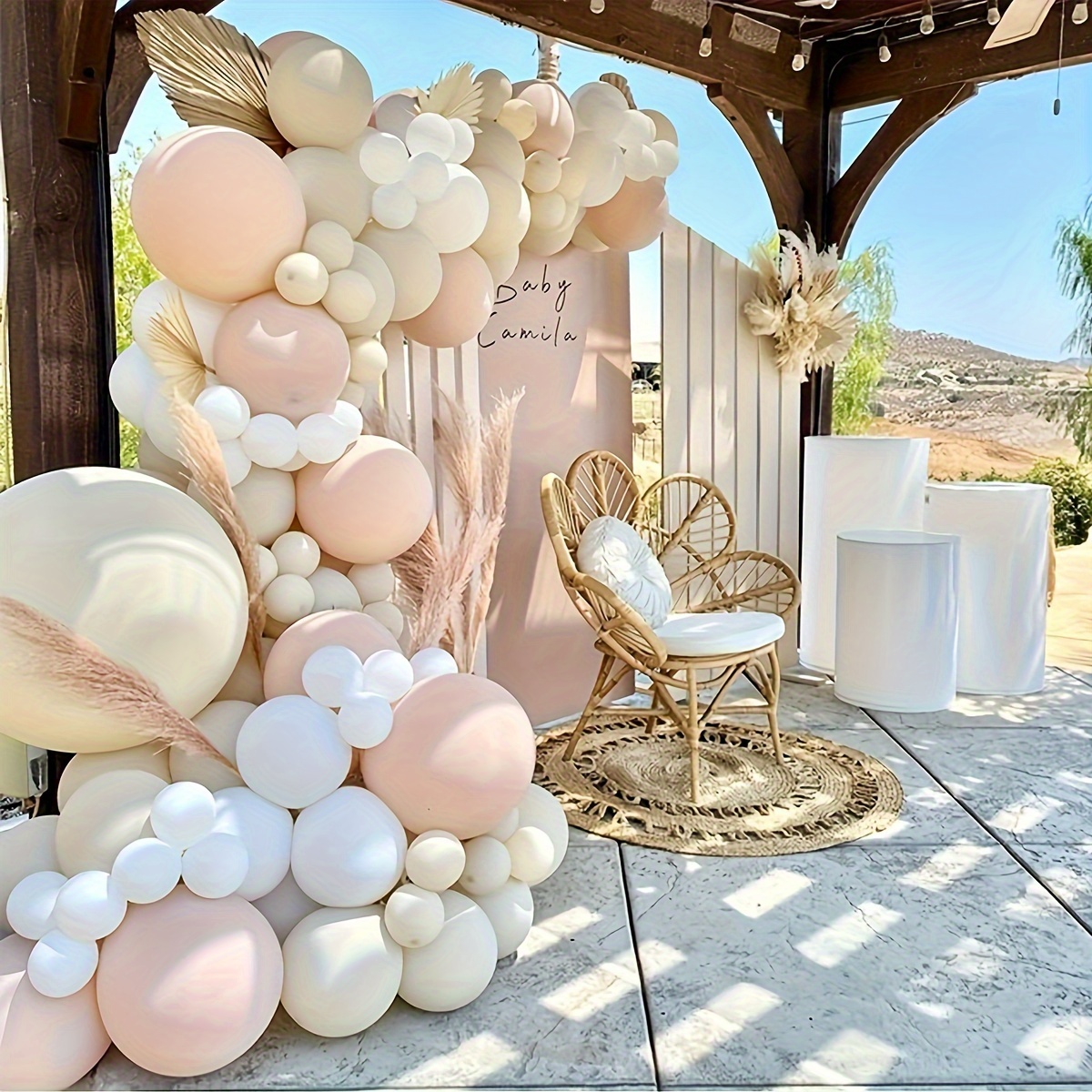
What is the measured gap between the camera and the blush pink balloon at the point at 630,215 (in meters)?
3.06

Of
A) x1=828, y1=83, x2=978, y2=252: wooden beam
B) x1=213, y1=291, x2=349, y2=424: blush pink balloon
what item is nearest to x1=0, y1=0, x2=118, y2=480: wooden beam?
x1=213, y1=291, x2=349, y2=424: blush pink balloon

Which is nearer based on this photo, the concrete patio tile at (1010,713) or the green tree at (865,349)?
the concrete patio tile at (1010,713)

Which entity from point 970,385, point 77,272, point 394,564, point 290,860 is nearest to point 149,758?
point 290,860

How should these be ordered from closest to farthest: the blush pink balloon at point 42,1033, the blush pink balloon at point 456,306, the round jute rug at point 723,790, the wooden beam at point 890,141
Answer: the blush pink balloon at point 42,1033
the blush pink balloon at point 456,306
the round jute rug at point 723,790
the wooden beam at point 890,141

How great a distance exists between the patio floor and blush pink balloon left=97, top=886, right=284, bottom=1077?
3.7 inches

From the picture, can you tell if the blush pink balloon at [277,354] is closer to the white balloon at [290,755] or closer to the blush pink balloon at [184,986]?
the white balloon at [290,755]

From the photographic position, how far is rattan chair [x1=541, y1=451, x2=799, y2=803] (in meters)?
2.76

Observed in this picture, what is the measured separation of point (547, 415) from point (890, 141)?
191cm

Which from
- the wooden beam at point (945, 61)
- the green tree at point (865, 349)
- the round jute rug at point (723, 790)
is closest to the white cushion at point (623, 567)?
the round jute rug at point (723, 790)

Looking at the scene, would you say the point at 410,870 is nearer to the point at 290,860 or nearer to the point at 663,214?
the point at 290,860

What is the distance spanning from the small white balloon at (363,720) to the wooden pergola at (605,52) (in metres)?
0.91

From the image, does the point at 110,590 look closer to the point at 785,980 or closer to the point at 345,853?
the point at 345,853

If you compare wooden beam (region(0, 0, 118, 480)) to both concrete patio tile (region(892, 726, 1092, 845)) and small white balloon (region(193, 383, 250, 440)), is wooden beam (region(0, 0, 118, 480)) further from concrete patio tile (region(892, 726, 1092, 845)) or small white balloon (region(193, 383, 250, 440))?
concrete patio tile (region(892, 726, 1092, 845))

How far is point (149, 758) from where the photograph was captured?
71.3 inches
